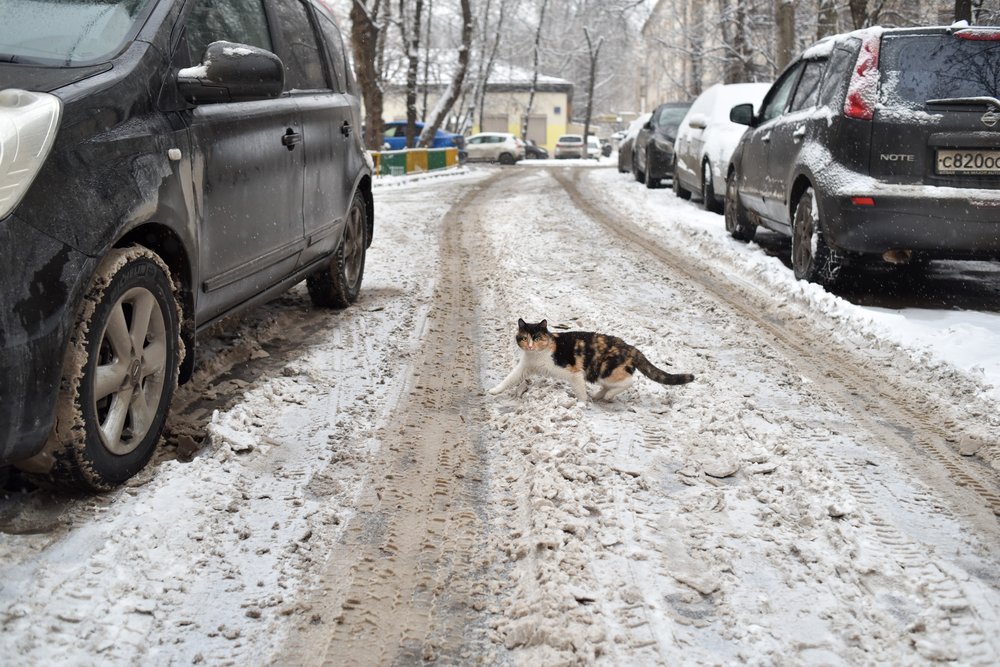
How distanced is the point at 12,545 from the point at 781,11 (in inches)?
837

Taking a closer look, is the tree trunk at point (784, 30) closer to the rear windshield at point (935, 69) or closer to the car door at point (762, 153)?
the car door at point (762, 153)

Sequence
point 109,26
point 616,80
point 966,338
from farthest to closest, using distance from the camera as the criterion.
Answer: point 616,80 → point 966,338 → point 109,26

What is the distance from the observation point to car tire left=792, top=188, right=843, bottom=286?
6680 mm

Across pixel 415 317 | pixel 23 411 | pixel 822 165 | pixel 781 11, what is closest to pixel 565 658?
pixel 23 411

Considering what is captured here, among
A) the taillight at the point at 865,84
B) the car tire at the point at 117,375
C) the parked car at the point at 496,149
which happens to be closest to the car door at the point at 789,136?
the taillight at the point at 865,84

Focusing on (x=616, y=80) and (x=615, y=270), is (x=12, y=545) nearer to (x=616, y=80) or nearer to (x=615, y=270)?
(x=615, y=270)

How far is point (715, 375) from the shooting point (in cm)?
471

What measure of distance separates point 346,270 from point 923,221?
3833 millimetres

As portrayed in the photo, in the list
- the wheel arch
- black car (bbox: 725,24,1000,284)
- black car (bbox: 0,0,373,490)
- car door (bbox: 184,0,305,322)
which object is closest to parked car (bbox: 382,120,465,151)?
black car (bbox: 725,24,1000,284)

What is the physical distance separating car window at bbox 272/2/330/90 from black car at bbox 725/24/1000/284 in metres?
3.54

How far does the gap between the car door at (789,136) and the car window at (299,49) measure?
3.76m

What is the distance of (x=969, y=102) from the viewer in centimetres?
602

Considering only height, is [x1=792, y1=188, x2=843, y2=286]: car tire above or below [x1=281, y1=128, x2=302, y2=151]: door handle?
below

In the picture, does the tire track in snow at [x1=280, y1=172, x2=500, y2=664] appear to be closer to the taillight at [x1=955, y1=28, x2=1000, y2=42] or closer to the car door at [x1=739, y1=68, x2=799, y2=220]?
the taillight at [x1=955, y1=28, x2=1000, y2=42]
